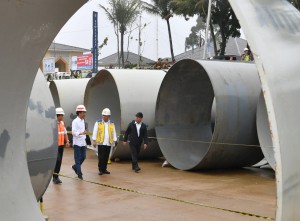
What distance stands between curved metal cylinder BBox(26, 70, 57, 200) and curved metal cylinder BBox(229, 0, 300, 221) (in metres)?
3.34

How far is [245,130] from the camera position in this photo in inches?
432

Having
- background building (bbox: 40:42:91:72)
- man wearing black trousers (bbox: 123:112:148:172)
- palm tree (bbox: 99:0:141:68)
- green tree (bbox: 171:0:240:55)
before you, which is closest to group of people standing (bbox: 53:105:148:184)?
man wearing black trousers (bbox: 123:112:148:172)

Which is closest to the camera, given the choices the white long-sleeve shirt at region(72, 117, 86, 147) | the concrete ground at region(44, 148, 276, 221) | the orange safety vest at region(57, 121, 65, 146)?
the concrete ground at region(44, 148, 276, 221)

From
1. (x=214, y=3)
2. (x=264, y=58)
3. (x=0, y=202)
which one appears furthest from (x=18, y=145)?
(x=214, y=3)

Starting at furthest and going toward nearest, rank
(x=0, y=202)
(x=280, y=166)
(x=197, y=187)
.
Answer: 1. (x=197, y=187)
2. (x=0, y=202)
3. (x=280, y=166)

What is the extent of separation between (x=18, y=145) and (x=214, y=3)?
30402mm

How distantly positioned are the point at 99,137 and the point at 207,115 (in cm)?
365

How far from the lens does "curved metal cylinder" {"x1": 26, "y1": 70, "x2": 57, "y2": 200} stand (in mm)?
6195

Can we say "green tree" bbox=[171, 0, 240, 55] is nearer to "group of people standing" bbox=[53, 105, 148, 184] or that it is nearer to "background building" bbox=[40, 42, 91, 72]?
Result: "group of people standing" bbox=[53, 105, 148, 184]

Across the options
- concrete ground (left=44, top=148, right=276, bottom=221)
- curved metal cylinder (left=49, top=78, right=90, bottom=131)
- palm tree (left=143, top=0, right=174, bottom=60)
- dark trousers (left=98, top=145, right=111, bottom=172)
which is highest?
palm tree (left=143, top=0, right=174, bottom=60)

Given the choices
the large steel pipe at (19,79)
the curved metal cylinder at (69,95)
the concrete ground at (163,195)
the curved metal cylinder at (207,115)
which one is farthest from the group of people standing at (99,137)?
the curved metal cylinder at (69,95)

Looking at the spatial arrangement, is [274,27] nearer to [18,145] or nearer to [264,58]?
[264,58]

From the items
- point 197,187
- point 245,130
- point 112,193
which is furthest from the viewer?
point 245,130

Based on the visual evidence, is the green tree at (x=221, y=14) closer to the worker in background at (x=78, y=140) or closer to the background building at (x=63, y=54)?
the background building at (x=63, y=54)
